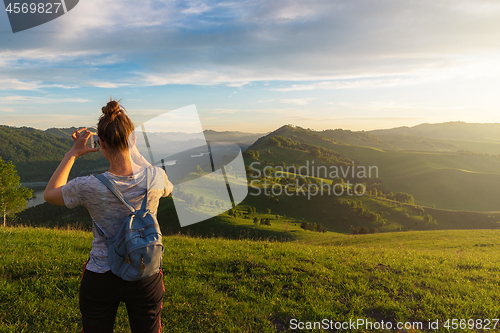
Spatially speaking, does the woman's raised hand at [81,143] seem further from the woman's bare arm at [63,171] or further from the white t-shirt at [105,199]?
the white t-shirt at [105,199]

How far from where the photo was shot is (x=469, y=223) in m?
98.4

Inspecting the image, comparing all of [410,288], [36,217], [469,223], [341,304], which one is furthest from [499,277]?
[36,217]

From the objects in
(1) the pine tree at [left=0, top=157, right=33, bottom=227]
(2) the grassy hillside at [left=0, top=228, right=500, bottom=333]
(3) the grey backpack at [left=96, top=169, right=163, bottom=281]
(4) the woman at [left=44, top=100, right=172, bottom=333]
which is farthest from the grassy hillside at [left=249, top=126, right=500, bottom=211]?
(3) the grey backpack at [left=96, top=169, right=163, bottom=281]

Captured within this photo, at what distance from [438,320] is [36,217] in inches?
5098

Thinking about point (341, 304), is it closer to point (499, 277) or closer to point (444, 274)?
point (444, 274)

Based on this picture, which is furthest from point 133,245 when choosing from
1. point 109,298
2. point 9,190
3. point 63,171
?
point 9,190

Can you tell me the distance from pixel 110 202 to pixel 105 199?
51 millimetres

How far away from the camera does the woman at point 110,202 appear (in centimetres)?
244

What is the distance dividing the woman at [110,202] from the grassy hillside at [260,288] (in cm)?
248

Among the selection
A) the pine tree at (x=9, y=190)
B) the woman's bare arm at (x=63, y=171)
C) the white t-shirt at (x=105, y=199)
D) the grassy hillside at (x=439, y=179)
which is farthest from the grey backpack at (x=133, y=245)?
the grassy hillside at (x=439, y=179)

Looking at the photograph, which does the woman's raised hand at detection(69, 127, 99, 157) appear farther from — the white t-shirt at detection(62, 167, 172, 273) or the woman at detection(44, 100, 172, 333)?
the white t-shirt at detection(62, 167, 172, 273)

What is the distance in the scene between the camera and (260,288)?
6.26 meters

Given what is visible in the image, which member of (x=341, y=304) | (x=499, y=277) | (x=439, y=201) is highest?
(x=341, y=304)

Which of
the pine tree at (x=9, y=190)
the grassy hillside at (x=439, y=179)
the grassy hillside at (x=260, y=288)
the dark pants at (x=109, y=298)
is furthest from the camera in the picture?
the grassy hillside at (x=439, y=179)
